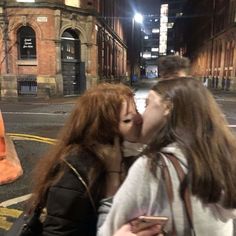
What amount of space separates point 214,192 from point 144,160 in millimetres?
304

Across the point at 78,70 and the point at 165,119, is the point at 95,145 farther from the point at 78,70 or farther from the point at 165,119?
the point at 78,70

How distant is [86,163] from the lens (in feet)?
5.59

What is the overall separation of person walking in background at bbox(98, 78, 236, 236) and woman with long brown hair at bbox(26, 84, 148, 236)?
25cm

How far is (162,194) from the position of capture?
4.41ft

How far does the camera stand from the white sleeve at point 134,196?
1346 millimetres

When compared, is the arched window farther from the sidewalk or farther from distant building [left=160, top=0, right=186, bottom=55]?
distant building [left=160, top=0, right=186, bottom=55]

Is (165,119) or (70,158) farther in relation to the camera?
(70,158)

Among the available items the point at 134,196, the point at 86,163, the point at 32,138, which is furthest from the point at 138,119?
the point at 32,138

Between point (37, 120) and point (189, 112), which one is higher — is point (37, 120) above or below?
below

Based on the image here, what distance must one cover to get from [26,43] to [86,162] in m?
24.2

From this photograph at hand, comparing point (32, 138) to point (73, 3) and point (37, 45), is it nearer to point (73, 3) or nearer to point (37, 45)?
point (37, 45)

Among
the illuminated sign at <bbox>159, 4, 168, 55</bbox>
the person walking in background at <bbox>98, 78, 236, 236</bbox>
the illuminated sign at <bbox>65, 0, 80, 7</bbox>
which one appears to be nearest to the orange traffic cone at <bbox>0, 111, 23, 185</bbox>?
the person walking in background at <bbox>98, 78, 236, 236</bbox>

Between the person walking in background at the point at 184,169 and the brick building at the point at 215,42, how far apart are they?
33054 mm

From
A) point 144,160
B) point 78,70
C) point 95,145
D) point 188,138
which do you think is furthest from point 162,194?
point 78,70
